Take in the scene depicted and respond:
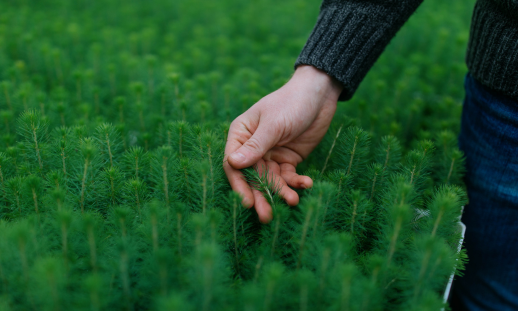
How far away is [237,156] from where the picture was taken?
1.30 m

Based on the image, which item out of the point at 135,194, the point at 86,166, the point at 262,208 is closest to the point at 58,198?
the point at 86,166

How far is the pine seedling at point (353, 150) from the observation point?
4.96 ft

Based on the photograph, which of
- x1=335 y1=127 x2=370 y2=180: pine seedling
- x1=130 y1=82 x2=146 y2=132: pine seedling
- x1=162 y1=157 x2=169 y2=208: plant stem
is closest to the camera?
x1=162 y1=157 x2=169 y2=208: plant stem

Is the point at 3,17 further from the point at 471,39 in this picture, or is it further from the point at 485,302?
the point at 485,302

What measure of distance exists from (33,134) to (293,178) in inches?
37.9

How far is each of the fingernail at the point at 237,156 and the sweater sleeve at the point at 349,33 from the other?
1.84ft

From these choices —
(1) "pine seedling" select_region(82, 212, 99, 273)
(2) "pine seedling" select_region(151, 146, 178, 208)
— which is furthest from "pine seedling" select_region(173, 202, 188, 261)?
(1) "pine seedling" select_region(82, 212, 99, 273)

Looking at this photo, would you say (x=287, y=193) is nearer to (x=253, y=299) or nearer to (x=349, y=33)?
(x=253, y=299)

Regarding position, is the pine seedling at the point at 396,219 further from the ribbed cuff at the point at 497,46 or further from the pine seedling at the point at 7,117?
the pine seedling at the point at 7,117

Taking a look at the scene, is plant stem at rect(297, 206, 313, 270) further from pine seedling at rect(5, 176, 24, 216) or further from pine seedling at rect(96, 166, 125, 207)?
pine seedling at rect(5, 176, 24, 216)

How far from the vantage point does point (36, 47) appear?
8.86 feet

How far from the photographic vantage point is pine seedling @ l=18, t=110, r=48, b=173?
146cm

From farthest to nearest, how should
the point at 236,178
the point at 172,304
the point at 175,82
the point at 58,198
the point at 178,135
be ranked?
the point at 175,82
the point at 178,135
the point at 236,178
the point at 58,198
the point at 172,304

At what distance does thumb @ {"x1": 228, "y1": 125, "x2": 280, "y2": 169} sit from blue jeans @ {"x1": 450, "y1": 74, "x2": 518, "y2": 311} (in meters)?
0.87
